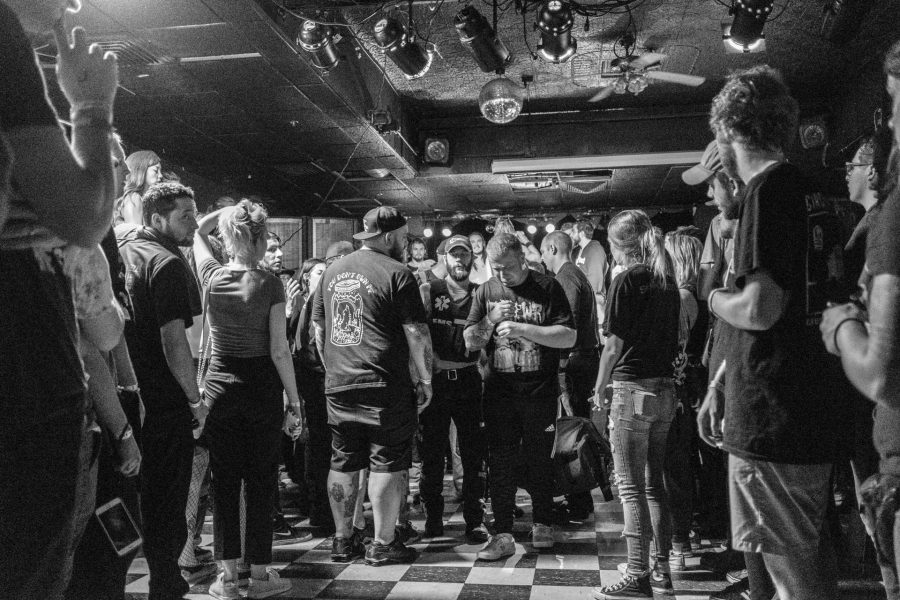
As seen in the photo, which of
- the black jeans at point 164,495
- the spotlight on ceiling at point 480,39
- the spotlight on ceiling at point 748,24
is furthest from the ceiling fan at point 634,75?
the black jeans at point 164,495

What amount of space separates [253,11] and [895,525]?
4551 millimetres

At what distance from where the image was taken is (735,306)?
1602mm

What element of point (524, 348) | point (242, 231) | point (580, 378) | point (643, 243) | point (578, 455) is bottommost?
point (578, 455)

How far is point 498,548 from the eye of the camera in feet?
11.3

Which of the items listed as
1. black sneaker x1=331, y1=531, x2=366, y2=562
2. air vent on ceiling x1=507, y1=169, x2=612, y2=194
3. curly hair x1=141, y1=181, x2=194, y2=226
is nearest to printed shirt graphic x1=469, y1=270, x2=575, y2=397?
black sneaker x1=331, y1=531, x2=366, y2=562

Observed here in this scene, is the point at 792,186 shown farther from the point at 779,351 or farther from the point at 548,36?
the point at 548,36

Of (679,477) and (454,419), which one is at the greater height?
(454,419)

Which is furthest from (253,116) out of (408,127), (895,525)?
(895,525)

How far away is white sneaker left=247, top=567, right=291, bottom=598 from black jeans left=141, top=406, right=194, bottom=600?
20.1 inches

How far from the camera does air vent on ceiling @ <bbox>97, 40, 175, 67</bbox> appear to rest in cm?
512

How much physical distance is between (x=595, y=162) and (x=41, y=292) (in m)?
8.12

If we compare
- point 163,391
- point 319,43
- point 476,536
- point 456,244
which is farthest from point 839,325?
point 319,43

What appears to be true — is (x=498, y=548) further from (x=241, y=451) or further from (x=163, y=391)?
(x=163, y=391)

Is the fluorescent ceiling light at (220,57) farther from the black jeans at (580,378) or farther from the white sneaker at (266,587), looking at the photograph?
the white sneaker at (266,587)
